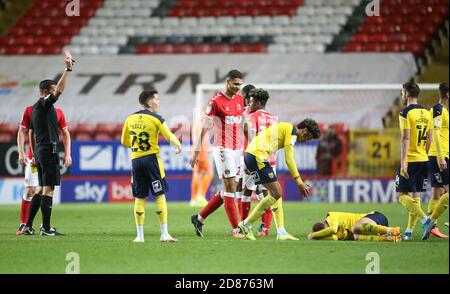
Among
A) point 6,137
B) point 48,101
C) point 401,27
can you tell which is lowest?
point 6,137

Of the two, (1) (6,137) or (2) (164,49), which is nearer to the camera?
(1) (6,137)

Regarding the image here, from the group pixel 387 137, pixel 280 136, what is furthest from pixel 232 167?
pixel 387 137

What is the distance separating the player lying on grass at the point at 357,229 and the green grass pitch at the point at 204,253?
9.6 inches

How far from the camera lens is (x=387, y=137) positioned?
21906mm

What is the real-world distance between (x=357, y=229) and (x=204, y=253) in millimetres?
2190

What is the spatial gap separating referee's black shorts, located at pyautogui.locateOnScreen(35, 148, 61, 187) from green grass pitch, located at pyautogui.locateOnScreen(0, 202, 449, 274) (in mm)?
718

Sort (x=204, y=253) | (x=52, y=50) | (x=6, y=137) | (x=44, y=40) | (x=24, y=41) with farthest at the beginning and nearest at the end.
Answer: (x=24, y=41) < (x=44, y=40) < (x=52, y=50) < (x=6, y=137) < (x=204, y=253)

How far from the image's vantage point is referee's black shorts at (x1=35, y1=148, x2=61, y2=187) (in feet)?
38.7

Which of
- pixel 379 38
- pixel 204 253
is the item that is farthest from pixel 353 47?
pixel 204 253

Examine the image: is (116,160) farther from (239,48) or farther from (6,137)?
(239,48)

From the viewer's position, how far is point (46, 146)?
1191 cm

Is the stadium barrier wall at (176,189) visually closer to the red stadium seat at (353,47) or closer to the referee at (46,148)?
the red stadium seat at (353,47)

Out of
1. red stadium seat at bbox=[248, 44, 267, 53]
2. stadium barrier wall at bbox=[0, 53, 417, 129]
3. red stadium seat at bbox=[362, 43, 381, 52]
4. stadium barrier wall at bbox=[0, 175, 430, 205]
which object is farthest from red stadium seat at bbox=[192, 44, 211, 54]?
stadium barrier wall at bbox=[0, 175, 430, 205]
